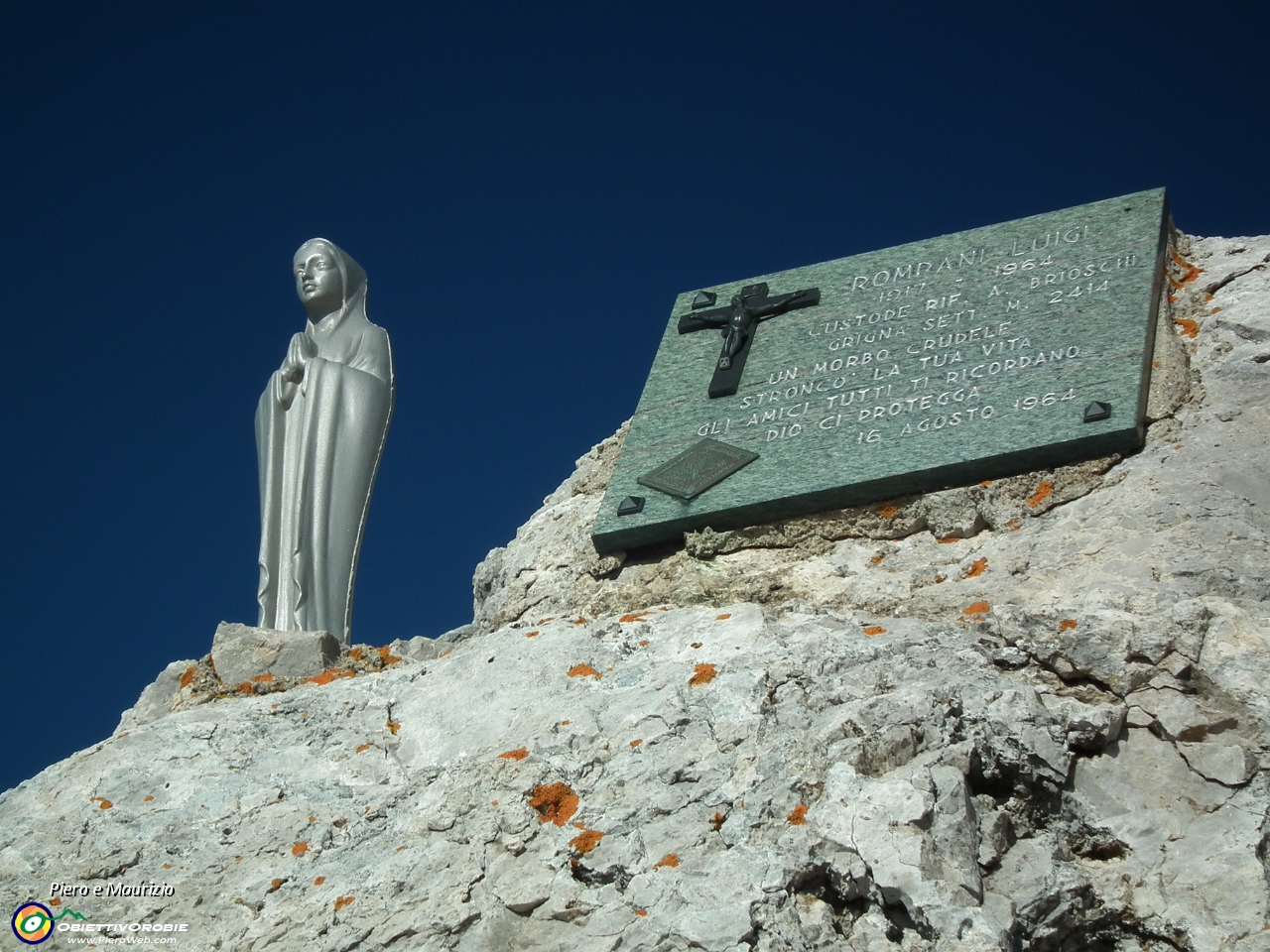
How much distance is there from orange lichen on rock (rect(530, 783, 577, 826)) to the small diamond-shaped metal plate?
2514 mm

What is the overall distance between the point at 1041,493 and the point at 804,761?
229 centimetres

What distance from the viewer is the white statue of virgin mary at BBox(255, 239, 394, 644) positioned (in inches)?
347

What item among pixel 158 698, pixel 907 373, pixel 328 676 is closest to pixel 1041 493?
pixel 907 373

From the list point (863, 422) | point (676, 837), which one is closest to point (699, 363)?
point (863, 422)

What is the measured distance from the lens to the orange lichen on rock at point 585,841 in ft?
16.5

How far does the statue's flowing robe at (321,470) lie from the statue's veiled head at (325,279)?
182mm

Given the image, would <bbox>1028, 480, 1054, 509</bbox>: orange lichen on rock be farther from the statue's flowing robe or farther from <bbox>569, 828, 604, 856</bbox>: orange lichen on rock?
the statue's flowing robe

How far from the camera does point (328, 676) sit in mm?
7164

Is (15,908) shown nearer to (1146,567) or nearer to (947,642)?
(947,642)

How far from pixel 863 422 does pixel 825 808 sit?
125 inches

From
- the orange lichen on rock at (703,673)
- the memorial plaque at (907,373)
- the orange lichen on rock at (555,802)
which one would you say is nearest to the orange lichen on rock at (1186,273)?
the memorial plaque at (907,373)

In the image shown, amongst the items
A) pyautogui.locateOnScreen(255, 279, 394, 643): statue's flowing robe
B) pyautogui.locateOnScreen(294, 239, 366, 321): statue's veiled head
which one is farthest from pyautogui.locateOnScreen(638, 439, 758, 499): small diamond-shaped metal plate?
pyautogui.locateOnScreen(294, 239, 366, 321): statue's veiled head

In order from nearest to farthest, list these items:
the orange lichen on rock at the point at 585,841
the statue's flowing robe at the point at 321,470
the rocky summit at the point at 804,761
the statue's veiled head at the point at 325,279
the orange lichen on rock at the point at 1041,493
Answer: the rocky summit at the point at 804,761
the orange lichen on rock at the point at 585,841
the orange lichen on rock at the point at 1041,493
the statue's flowing robe at the point at 321,470
the statue's veiled head at the point at 325,279

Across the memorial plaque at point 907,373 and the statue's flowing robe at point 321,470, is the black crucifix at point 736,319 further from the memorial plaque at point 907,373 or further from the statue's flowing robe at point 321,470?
the statue's flowing robe at point 321,470
